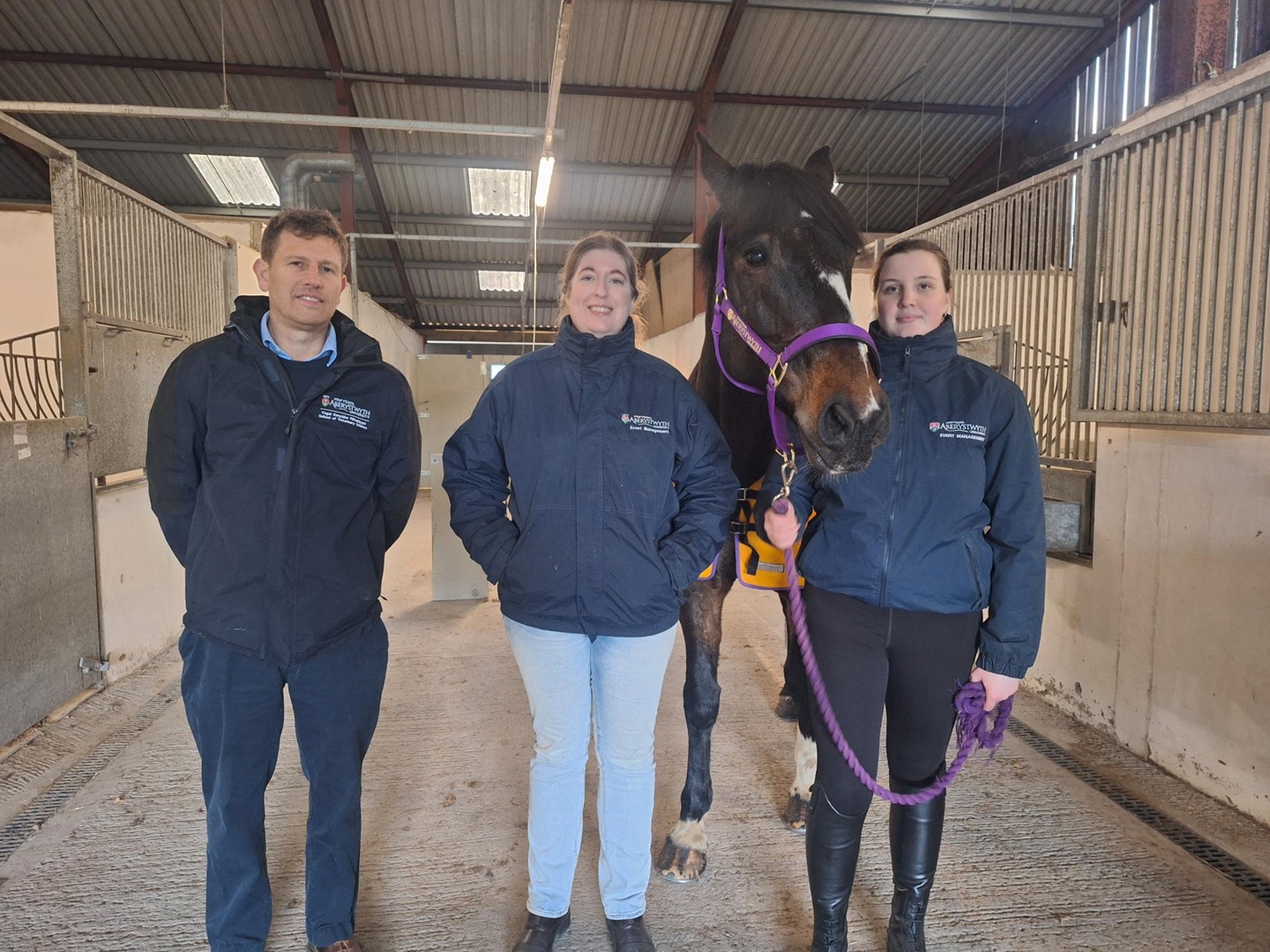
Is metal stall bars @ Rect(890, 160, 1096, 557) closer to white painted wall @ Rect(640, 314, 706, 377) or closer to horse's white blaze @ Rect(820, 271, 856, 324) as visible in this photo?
horse's white blaze @ Rect(820, 271, 856, 324)

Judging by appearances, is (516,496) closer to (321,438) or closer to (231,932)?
(321,438)

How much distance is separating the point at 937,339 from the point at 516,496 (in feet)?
3.06

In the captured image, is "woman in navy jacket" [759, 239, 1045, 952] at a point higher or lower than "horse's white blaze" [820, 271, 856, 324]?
lower

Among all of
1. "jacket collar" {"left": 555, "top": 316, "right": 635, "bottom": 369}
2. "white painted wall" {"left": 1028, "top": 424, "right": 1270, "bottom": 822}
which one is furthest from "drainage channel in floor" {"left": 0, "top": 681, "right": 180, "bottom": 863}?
"white painted wall" {"left": 1028, "top": 424, "right": 1270, "bottom": 822}

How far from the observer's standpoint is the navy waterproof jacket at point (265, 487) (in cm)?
139

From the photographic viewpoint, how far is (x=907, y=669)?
53.6 inches

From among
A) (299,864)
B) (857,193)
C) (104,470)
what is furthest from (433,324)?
(299,864)

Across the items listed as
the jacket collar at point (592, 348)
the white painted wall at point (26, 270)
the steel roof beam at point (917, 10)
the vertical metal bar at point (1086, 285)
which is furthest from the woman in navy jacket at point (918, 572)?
the white painted wall at point (26, 270)

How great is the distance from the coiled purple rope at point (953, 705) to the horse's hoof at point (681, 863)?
0.71 meters

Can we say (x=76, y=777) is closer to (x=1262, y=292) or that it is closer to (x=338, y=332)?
(x=338, y=332)

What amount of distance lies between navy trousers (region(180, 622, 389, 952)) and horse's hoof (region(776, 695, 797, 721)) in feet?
6.26

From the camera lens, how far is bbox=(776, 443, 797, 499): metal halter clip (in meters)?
1.43

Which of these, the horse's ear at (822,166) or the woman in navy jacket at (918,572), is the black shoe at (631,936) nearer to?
the woman in navy jacket at (918,572)

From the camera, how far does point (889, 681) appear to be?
140 cm
